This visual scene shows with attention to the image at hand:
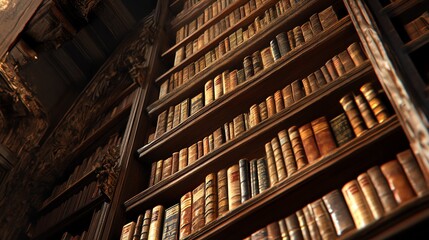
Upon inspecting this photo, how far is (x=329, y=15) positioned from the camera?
200cm

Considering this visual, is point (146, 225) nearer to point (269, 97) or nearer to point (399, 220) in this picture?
point (269, 97)

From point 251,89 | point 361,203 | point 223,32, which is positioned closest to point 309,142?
point 361,203

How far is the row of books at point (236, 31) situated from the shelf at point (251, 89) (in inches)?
18.9

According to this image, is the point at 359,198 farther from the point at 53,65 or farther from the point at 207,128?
the point at 53,65

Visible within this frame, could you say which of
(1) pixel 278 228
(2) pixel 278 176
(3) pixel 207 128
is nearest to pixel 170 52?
(3) pixel 207 128

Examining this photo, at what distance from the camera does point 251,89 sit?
6.50 ft

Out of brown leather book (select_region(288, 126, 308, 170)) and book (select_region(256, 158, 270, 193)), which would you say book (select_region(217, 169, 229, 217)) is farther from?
brown leather book (select_region(288, 126, 308, 170))

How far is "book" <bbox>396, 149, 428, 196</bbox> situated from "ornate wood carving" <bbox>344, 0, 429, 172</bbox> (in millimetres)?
49

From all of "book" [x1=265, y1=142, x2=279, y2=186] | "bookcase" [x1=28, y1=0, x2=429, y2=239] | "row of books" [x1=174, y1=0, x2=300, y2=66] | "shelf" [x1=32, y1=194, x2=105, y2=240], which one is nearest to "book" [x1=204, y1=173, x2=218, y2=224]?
"bookcase" [x1=28, y1=0, x2=429, y2=239]

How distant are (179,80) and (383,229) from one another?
180cm

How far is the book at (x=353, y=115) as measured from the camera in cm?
137

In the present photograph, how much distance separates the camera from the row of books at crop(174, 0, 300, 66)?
7.93 feet

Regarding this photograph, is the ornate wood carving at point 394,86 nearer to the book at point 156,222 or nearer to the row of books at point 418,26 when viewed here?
the row of books at point 418,26

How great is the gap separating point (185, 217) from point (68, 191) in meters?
1.24
